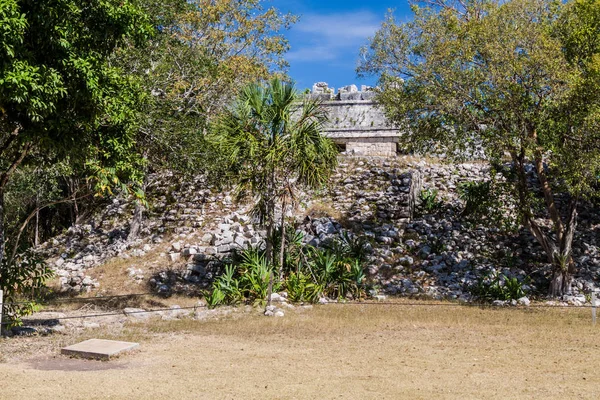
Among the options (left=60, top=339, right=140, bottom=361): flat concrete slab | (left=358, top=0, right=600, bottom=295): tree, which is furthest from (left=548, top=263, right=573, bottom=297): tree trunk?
(left=60, top=339, right=140, bottom=361): flat concrete slab

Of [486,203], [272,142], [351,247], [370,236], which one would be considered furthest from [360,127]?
[272,142]

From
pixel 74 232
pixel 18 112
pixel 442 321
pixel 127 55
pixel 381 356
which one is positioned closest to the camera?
pixel 381 356

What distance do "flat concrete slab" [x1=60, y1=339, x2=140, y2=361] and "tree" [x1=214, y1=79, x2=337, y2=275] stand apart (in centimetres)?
534

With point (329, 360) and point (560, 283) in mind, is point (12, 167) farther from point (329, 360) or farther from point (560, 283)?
point (560, 283)

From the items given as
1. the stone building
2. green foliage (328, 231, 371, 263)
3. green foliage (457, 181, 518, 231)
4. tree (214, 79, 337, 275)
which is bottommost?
green foliage (328, 231, 371, 263)

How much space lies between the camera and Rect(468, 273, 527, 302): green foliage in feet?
47.9

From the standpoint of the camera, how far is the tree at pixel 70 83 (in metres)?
8.12

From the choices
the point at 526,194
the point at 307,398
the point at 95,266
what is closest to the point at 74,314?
the point at 95,266

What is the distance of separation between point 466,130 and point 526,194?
2.22 metres

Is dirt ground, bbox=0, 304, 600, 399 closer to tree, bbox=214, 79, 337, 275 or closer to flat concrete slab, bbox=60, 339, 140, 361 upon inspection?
flat concrete slab, bbox=60, 339, 140, 361

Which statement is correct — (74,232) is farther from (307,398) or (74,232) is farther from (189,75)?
(307,398)

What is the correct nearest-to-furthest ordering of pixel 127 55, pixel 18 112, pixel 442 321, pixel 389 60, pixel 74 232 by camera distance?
pixel 18 112
pixel 442 321
pixel 127 55
pixel 389 60
pixel 74 232

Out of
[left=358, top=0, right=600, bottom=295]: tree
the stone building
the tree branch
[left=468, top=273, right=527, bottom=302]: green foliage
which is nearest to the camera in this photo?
the tree branch

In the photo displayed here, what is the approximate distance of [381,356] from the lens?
8586mm
